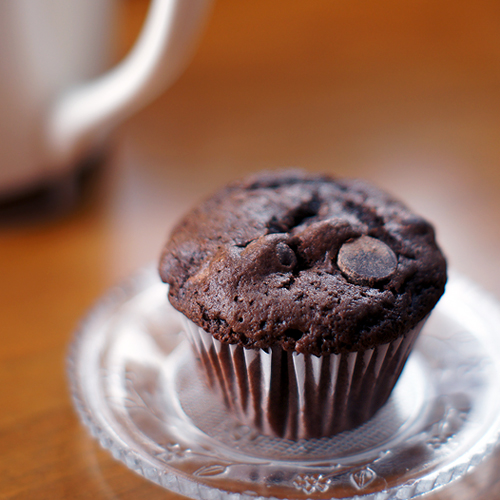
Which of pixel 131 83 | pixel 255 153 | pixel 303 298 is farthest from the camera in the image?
pixel 255 153

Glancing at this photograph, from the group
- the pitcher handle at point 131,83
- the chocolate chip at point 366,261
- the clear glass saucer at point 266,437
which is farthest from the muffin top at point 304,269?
the pitcher handle at point 131,83

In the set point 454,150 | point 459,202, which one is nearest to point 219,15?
point 454,150

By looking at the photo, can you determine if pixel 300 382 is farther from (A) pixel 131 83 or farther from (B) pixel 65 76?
(B) pixel 65 76

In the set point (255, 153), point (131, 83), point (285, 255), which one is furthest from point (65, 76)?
point (285, 255)

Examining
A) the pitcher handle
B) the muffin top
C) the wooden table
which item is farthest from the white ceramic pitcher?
the muffin top

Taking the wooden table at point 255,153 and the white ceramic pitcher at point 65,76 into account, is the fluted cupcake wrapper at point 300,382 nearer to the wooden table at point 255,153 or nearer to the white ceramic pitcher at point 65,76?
the wooden table at point 255,153

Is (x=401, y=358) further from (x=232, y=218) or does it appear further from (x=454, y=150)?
(x=454, y=150)
